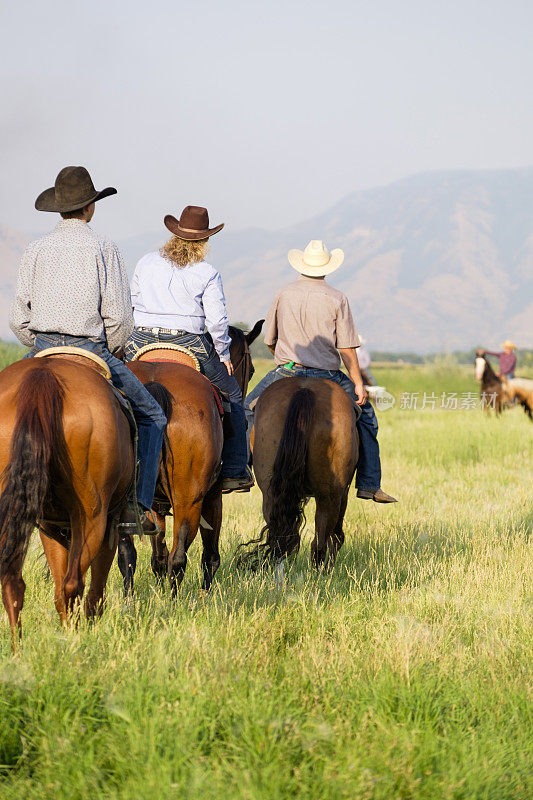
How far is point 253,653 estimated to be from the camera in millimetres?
4223

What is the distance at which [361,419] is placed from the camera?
285 inches

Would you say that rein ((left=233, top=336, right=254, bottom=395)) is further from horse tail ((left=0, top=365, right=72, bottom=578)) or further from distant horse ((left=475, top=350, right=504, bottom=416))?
distant horse ((left=475, top=350, right=504, bottom=416))

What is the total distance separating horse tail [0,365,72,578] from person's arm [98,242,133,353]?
862 mm

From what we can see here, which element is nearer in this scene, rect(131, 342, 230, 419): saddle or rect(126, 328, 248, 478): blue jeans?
rect(131, 342, 230, 419): saddle

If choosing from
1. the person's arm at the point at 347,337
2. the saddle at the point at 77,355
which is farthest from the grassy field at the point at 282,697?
the person's arm at the point at 347,337

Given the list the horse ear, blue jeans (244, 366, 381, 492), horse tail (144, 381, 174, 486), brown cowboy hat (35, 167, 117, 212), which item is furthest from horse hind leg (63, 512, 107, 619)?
the horse ear

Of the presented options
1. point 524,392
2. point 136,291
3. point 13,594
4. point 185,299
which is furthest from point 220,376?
point 524,392

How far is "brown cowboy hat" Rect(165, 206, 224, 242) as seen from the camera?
6.62m

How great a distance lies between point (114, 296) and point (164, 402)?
1.15m

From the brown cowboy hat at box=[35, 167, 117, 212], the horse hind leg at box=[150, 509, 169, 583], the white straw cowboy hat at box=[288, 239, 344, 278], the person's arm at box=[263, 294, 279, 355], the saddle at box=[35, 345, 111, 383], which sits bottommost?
the horse hind leg at box=[150, 509, 169, 583]

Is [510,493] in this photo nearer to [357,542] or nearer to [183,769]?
[357,542]

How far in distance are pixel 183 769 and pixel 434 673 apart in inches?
60.0

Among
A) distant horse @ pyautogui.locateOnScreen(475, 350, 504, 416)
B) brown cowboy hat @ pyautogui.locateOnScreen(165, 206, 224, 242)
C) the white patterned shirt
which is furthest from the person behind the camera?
distant horse @ pyautogui.locateOnScreen(475, 350, 504, 416)

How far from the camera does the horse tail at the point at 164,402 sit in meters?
5.66
